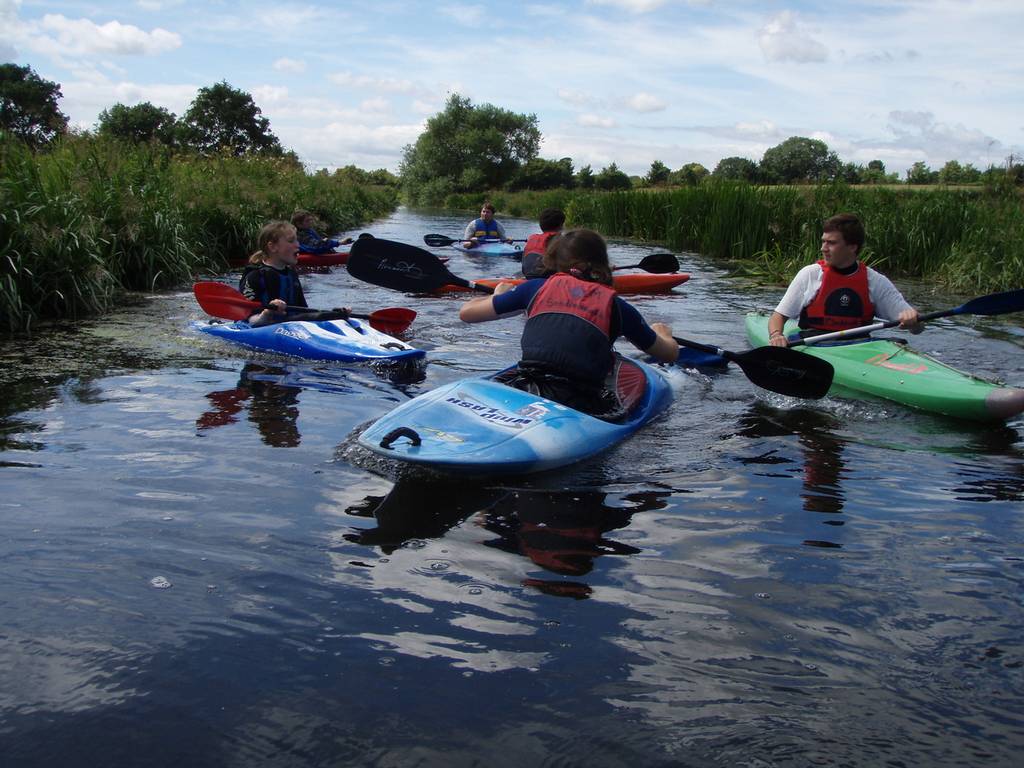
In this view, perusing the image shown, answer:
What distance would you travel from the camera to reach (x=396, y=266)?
690 cm

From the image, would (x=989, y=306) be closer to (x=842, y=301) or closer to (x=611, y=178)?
(x=842, y=301)

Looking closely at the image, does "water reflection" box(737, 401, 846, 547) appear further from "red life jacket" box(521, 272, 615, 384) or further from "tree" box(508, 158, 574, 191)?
"tree" box(508, 158, 574, 191)

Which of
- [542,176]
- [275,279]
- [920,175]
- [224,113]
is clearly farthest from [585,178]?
[275,279]

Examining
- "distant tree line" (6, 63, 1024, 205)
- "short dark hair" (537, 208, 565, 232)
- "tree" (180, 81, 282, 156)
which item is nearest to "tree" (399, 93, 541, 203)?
"distant tree line" (6, 63, 1024, 205)

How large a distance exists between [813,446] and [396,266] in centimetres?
333

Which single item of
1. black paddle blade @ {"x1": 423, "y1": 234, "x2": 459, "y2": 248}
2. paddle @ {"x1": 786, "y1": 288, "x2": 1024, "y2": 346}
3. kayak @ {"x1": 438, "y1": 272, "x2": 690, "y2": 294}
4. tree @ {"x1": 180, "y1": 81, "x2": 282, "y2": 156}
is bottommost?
kayak @ {"x1": 438, "y1": 272, "x2": 690, "y2": 294}

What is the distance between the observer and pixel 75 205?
341 inches

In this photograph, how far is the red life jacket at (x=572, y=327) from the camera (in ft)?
14.4

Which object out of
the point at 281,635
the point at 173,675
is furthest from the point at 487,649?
the point at 173,675

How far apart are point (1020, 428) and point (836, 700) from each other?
3.71 meters

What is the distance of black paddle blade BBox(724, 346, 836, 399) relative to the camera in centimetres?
530

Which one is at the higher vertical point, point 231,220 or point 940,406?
point 231,220

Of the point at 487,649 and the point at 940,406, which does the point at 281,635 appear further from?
the point at 940,406

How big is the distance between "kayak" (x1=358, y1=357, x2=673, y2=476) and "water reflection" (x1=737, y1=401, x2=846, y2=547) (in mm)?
911
